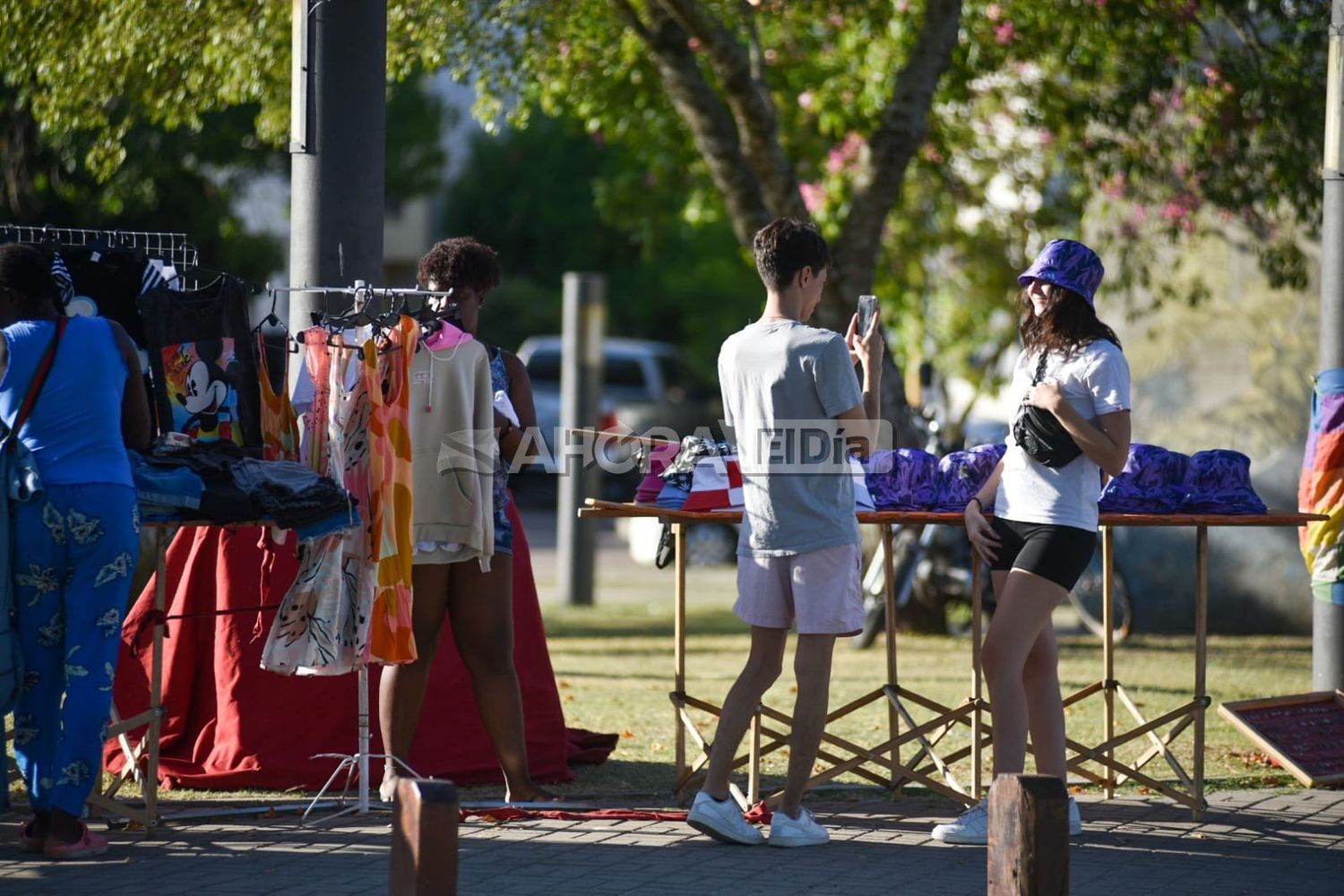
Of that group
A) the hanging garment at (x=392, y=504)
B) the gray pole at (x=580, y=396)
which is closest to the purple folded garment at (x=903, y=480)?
the hanging garment at (x=392, y=504)

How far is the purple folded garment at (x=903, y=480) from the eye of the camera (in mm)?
6375

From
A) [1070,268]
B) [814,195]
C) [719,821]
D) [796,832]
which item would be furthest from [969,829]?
[814,195]

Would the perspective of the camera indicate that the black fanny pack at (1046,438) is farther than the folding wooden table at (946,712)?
No

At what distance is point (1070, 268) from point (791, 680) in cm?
496

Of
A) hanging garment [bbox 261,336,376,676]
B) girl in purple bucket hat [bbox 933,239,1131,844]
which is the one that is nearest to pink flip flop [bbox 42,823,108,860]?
hanging garment [bbox 261,336,376,676]

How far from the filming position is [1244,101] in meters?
11.9

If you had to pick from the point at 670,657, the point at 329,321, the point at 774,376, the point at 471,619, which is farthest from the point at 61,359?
the point at 670,657

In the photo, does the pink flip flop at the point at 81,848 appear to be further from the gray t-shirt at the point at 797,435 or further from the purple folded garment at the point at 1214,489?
the purple folded garment at the point at 1214,489

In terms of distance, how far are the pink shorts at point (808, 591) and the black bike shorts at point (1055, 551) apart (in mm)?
563

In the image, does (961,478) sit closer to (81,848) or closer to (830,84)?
(81,848)

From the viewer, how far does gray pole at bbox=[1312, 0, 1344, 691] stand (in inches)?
297

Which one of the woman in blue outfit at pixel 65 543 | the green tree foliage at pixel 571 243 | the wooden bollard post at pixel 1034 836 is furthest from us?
the green tree foliage at pixel 571 243

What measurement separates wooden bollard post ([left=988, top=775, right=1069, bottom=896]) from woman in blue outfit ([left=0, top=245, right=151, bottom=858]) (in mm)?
2933

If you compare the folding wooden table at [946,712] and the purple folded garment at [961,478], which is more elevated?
the purple folded garment at [961,478]
